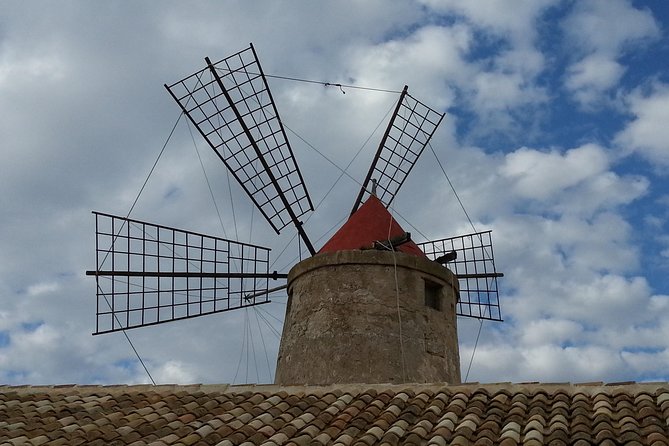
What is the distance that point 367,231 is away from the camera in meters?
9.77

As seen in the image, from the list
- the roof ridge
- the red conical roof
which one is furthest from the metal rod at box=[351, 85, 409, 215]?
the roof ridge

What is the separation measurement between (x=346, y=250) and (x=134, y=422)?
11.6ft

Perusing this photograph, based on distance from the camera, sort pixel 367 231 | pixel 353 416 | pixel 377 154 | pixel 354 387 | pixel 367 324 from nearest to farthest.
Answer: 1. pixel 353 416
2. pixel 354 387
3. pixel 367 324
4. pixel 367 231
5. pixel 377 154

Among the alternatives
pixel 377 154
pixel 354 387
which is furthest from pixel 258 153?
pixel 354 387

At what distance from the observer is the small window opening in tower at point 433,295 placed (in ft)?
30.6

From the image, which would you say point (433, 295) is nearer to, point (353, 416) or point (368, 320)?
point (368, 320)

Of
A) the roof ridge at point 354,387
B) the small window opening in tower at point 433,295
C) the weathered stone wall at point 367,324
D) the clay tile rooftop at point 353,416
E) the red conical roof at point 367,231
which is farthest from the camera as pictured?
the red conical roof at point 367,231

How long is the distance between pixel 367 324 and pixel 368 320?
5cm

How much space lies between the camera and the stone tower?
28.3 ft

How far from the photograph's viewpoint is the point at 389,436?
216 inches

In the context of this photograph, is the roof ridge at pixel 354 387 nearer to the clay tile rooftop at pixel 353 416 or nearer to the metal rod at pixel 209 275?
the clay tile rooftop at pixel 353 416

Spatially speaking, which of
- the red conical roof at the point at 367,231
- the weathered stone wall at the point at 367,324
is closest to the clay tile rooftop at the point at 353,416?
the weathered stone wall at the point at 367,324

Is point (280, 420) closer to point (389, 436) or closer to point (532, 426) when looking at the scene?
point (389, 436)

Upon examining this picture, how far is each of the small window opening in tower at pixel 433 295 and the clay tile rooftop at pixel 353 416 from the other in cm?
260
